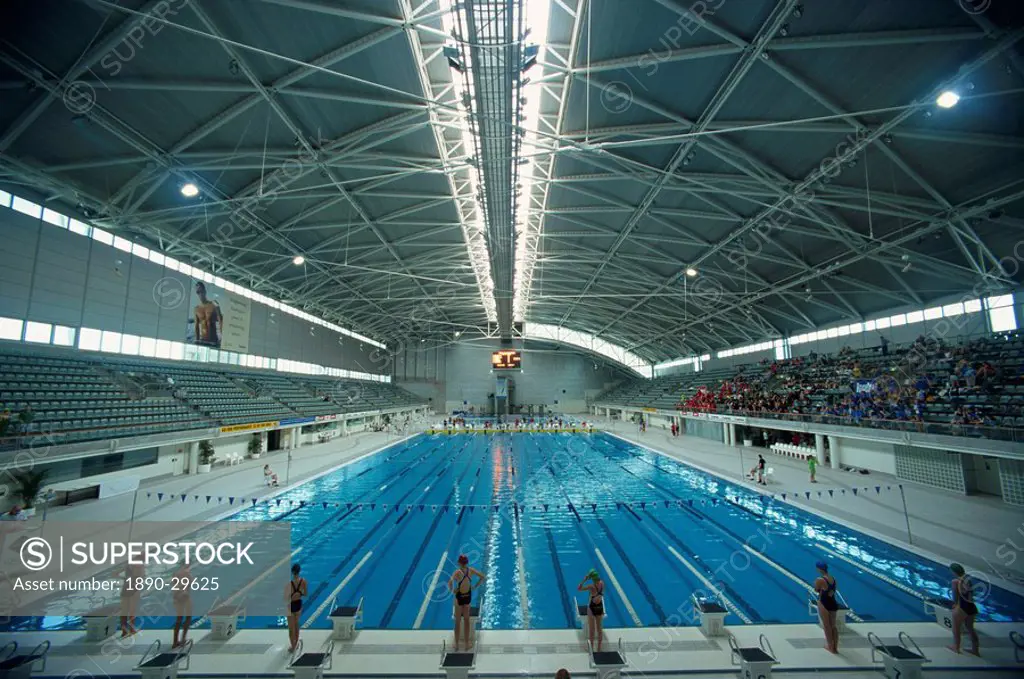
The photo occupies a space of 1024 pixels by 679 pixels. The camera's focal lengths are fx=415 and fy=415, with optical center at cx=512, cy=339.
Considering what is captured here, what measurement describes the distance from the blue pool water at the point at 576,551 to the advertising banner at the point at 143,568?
0.65 m

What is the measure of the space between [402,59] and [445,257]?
598 inches

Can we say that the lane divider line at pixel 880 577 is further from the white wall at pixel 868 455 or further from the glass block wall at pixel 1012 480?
the white wall at pixel 868 455

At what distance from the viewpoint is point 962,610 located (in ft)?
16.6

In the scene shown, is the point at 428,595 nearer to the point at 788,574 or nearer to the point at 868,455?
the point at 788,574

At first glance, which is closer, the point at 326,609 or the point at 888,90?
the point at 326,609

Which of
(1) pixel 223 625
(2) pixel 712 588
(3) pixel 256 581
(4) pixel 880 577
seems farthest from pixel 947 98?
(3) pixel 256 581

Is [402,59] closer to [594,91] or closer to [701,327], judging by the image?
[594,91]

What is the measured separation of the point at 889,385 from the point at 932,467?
167 inches

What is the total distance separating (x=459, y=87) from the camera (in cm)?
1187

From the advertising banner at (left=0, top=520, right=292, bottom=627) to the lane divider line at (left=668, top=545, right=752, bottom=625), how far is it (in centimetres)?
720

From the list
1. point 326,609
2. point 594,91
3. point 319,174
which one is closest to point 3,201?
point 319,174

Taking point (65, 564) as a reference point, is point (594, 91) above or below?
above

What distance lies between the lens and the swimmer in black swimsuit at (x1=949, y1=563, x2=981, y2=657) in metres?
4.99

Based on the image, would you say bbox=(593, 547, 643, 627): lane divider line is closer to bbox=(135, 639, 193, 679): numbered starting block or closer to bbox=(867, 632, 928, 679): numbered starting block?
bbox=(867, 632, 928, 679): numbered starting block
